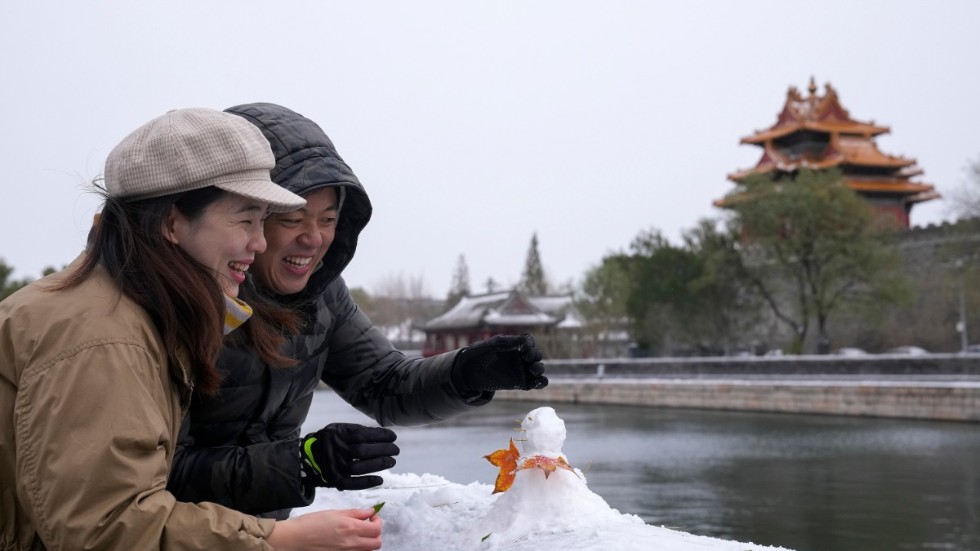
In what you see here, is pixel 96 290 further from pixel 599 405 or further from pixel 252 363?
pixel 599 405

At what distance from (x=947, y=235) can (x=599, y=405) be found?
8.84 meters

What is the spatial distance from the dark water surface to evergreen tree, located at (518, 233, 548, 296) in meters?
32.3

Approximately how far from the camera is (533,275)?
5094 cm

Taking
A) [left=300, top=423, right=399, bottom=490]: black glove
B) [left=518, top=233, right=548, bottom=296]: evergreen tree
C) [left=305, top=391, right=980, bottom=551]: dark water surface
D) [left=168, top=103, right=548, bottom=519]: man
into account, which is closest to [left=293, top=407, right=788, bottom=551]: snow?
[left=168, top=103, right=548, bottom=519]: man

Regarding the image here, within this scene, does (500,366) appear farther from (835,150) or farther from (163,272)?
(835,150)

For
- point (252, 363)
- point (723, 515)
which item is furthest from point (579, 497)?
point (723, 515)

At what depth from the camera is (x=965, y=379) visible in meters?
15.2

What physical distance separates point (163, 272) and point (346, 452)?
0.45 m

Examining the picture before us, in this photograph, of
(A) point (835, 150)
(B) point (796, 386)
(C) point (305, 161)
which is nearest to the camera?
(C) point (305, 161)

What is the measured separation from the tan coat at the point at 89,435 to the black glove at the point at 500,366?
2.56ft

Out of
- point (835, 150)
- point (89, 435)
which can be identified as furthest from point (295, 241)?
point (835, 150)

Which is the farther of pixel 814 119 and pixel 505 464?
pixel 814 119

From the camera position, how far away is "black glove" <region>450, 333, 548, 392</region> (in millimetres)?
2008

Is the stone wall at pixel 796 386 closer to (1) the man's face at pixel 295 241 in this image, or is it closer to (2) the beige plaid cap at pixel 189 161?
(1) the man's face at pixel 295 241
